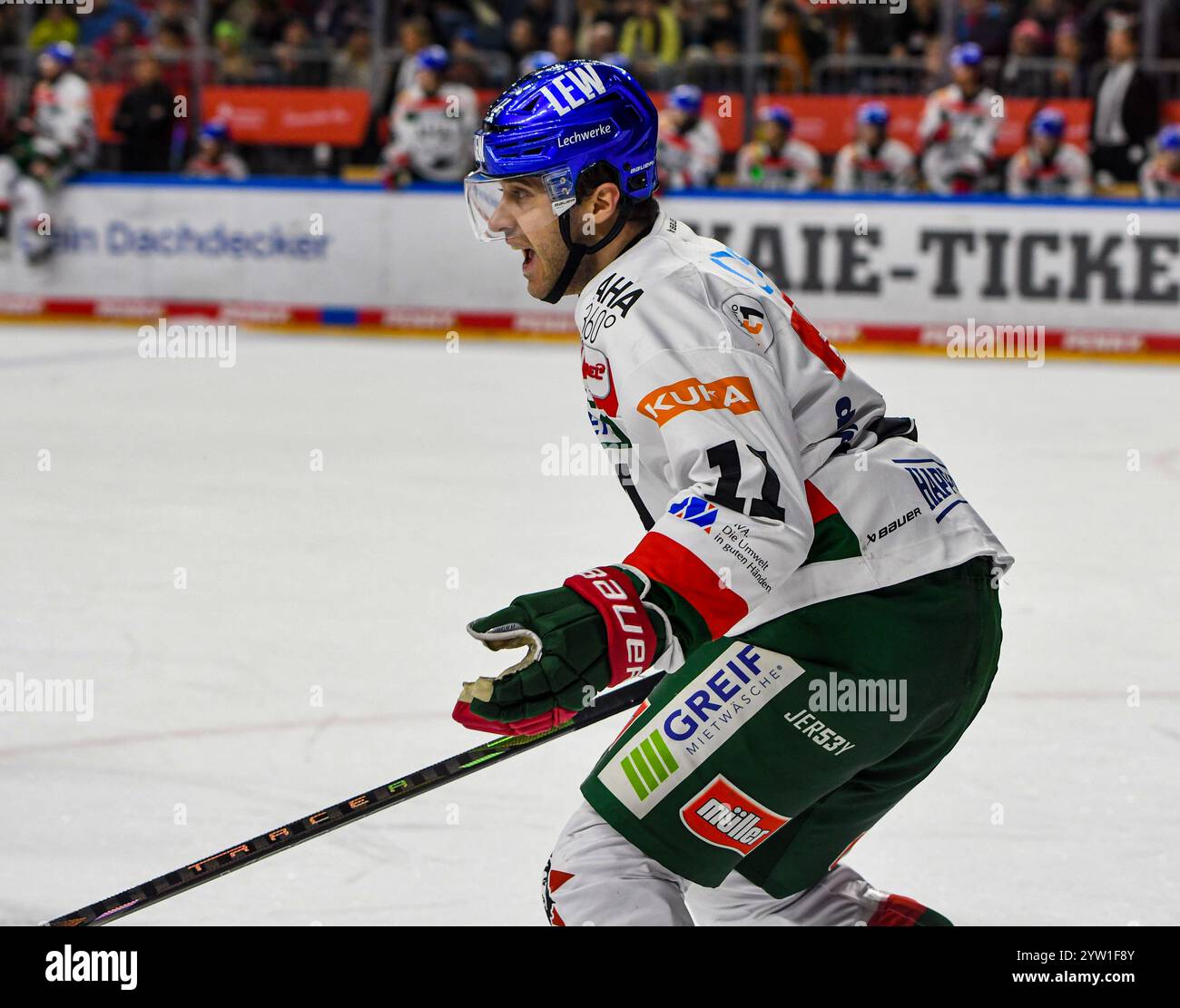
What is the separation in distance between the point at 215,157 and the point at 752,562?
42.5ft

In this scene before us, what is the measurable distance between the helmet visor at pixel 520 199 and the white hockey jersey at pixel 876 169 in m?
11.3

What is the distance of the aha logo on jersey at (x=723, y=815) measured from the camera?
7.86 feet

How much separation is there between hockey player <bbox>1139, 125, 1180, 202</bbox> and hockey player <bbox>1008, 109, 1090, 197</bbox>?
0.44m

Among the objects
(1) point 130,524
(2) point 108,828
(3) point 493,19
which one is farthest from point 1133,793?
(3) point 493,19

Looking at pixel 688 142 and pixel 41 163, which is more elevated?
pixel 688 142

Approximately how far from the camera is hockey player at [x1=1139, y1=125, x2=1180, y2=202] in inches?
503

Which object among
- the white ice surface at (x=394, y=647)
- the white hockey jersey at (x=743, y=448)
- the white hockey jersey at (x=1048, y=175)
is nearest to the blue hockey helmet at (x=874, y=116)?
the white hockey jersey at (x=1048, y=175)

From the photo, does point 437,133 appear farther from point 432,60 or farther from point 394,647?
point 394,647

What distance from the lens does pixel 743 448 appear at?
2125 mm

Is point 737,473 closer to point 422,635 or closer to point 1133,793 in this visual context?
point 1133,793

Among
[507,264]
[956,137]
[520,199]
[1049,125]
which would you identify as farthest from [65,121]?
[520,199]

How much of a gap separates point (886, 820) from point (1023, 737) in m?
0.68

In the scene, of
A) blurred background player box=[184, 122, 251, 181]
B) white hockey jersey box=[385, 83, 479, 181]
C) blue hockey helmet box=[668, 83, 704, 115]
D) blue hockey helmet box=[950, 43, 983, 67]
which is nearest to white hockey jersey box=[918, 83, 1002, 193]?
blue hockey helmet box=[950, 43, 983, 67]

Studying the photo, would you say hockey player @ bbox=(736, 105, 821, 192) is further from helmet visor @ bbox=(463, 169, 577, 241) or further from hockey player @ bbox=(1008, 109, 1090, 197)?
helmet visor @ bbox=(463, 169, 577, 241)
